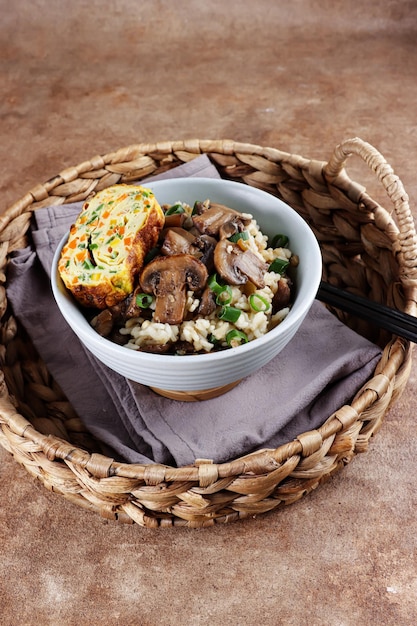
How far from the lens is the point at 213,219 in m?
1.86

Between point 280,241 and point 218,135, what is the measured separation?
1461 millimetres

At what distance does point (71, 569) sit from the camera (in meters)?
1.66

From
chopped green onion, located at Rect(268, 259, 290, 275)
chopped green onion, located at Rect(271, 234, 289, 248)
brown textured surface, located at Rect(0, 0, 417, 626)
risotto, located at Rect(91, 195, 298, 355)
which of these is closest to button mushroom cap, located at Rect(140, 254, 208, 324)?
risotto, located at Rect(91, 195, 298, 355)

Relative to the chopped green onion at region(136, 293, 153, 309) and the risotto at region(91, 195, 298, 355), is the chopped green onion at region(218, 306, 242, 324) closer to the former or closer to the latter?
the risotto at region(91, 195, 298, 355)

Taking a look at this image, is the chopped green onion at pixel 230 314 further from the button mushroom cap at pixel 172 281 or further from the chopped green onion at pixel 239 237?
the chopped green onion at pixel 239 237

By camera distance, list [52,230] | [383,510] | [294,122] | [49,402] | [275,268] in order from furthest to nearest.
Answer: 1. [294,122]
2. [52,230]
3. [49,402]
4. [275,268]
5. [383,510]

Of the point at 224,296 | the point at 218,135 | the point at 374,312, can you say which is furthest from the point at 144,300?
the point at 218,135

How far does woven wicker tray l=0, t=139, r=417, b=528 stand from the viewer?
1560 mm

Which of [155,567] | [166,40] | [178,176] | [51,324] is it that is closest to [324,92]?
[166,40]

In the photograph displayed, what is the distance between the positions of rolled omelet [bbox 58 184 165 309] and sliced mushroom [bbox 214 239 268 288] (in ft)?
0.64

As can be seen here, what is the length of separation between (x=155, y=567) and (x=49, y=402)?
621 mm

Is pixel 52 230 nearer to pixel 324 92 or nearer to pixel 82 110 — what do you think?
pixel 82 110

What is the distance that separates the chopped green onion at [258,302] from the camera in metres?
1.73

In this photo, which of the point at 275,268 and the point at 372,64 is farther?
the point at 372,64
